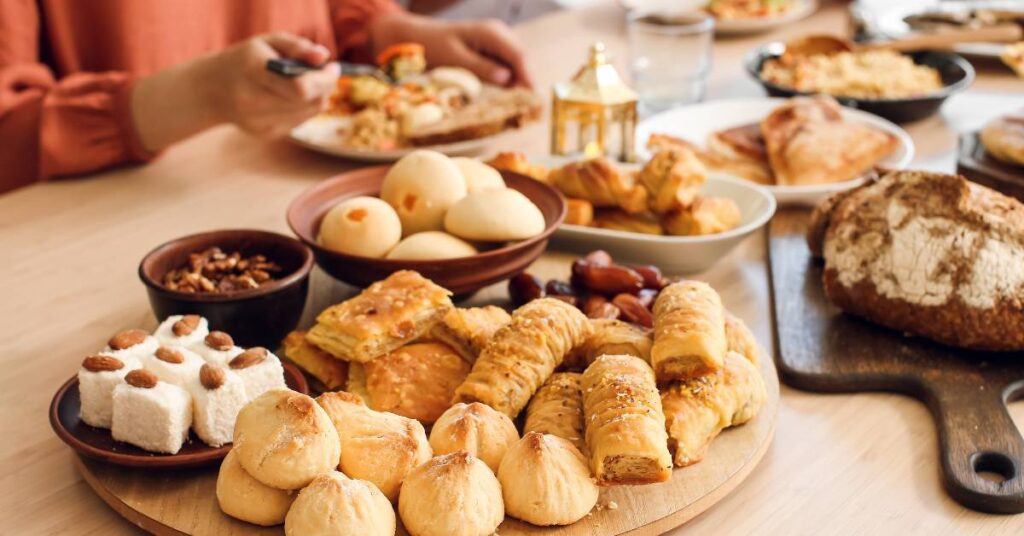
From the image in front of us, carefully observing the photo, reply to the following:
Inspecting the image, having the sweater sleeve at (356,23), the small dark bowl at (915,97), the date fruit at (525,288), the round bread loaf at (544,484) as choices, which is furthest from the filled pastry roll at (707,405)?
the sweater sleeve at (356,23)

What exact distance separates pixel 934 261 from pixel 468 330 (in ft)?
2.13

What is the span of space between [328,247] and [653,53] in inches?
49.8

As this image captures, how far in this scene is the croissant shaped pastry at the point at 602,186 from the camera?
1695 millimetres

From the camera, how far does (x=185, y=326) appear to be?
1.18 metres

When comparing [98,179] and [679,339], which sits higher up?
[679,339]

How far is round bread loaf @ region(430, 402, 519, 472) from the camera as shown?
1048 mm

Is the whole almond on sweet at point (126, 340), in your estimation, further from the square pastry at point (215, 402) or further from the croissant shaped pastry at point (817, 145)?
the croissant shaped pastry at point (817, 145)

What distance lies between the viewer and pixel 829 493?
1.14 metres

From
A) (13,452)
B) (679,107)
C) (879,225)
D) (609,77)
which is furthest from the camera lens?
(679,107)

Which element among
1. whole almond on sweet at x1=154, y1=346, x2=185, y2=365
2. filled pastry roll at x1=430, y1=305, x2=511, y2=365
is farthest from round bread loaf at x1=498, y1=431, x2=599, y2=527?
whole almond on sweet at x1=154, y1=346, x2=185, y2=365

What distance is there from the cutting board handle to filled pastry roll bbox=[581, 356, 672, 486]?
345 millimetres

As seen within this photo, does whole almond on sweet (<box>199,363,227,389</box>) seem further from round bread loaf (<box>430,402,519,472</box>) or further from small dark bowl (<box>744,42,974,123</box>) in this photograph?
small dark bowl (<box>744,42,974,123</box>)

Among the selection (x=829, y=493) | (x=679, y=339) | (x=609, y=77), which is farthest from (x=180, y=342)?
(x=609, y=77)

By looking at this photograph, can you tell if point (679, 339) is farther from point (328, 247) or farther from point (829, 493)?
point (328, 247)
